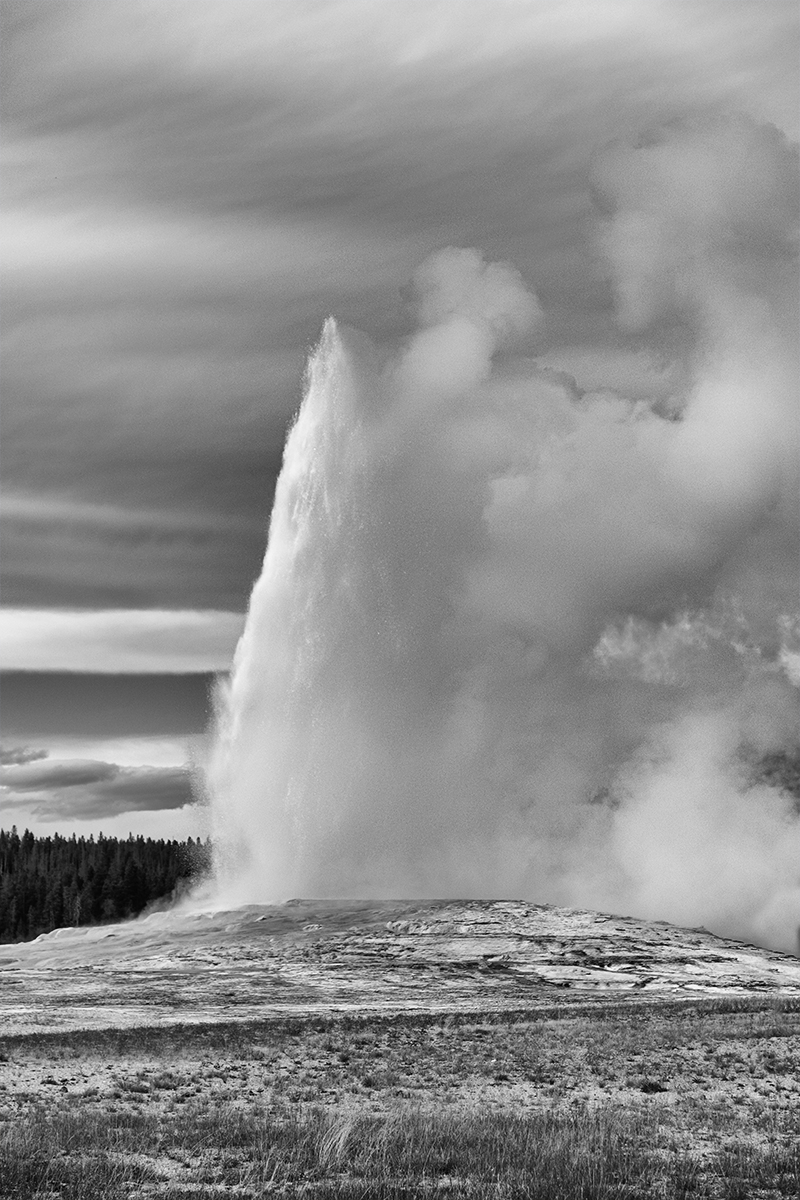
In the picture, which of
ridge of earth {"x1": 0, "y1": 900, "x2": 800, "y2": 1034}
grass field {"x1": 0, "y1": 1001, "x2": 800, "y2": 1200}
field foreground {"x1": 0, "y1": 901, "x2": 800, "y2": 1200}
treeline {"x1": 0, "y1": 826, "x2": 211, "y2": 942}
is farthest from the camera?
treeline {"x1": 0, "y1": 826, "x2": 211, "y2": 942}

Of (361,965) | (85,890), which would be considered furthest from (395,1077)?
(85,890)

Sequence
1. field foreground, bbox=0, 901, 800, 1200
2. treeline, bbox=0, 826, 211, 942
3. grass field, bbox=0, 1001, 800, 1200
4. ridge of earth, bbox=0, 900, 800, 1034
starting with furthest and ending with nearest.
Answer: treeline, bbox=0, 826, 211, 942, ridge of earth, bbox=0, 900, 800, 1034, field foreground, bbox=0, 901, 800, 1200, grass field, bbox=0, 1001, 800, 1200

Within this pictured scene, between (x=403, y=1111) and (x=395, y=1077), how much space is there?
523 cm

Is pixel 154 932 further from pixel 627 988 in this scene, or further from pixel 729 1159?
pixel 729 1159

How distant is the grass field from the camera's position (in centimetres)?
1600

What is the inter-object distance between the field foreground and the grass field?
0.07 metres

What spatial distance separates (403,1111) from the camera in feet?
73.0

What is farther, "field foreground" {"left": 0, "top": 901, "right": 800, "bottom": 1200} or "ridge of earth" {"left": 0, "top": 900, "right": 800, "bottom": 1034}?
"ridge of earth" {"left": 0, "top": 900, "right": 800, "bottom": 1034}

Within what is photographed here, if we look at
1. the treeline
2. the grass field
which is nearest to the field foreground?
the grass field

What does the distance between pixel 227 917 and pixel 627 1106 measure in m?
63.6

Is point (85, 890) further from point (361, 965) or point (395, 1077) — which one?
point (395, 1077)

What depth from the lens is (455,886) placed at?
108688 mm

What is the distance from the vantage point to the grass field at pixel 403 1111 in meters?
16.0

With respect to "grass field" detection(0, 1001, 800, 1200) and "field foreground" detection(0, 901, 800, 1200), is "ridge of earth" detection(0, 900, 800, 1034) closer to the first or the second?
"field foreground" detection(0, 901, 800, 1200)
